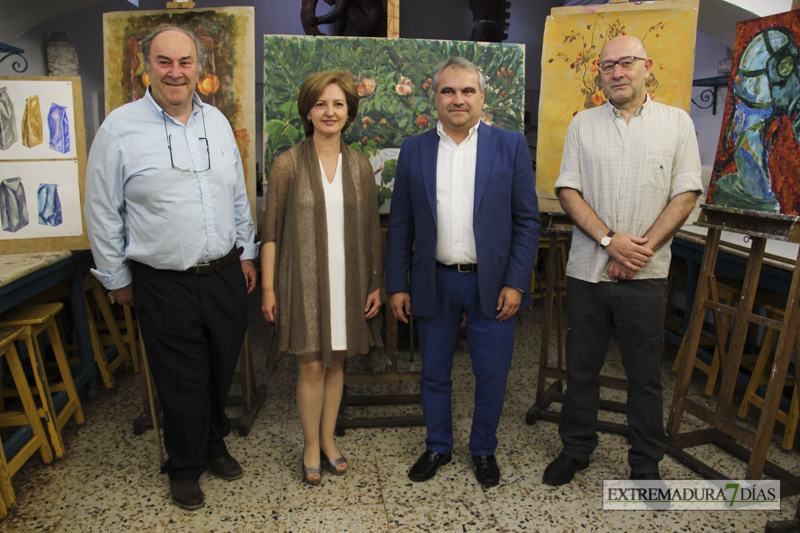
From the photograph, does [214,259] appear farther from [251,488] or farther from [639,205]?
[639,205]

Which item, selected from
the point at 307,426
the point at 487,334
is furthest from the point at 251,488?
the point at 487,334

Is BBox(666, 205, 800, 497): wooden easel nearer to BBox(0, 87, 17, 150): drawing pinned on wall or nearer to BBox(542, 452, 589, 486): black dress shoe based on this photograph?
BBox(542, 452, 589, 486): black dress shoe

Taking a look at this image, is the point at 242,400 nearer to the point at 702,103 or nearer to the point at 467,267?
the point at 467,267

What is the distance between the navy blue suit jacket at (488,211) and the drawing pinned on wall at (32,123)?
174cm

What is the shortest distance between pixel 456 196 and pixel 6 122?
6.85 ft

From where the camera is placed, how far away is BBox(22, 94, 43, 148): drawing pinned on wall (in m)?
2.62

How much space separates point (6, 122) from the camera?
258cm

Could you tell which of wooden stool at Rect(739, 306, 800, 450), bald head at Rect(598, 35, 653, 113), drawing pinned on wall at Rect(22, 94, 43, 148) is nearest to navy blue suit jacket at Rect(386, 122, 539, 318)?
bald head at Rect(598, 35, 653, 113)

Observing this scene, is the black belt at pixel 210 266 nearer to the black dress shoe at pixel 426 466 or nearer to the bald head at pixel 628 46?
the black dress shoe at pixel 426 466

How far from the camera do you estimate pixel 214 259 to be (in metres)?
2.10

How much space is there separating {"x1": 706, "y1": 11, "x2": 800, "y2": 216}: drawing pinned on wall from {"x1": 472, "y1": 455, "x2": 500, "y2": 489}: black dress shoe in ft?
4.70

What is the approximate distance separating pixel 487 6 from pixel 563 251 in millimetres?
2368

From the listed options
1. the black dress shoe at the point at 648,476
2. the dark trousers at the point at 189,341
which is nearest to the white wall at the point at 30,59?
the dark trousers at the point at 189,341

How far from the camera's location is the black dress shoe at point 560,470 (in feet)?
7.67
